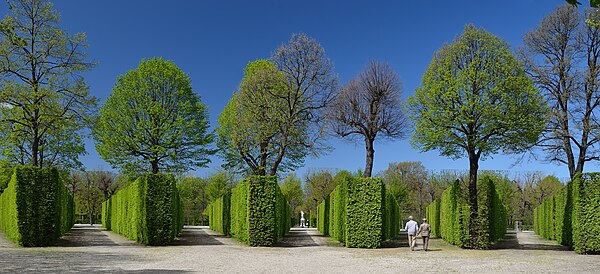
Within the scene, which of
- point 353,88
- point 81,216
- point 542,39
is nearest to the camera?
point 542,39

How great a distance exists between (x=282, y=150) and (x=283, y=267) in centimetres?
1712

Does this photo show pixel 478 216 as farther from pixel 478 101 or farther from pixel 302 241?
pixel 302 241

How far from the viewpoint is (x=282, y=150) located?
3191cm

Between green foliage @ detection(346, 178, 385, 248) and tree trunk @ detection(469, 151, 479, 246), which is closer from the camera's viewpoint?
green foliage @ detection(346, 178, 385, 248)

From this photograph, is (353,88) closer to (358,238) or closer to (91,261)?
(358,238)

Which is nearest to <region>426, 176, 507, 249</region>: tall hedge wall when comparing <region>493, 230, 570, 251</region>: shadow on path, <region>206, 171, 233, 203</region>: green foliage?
<region>493, 230, 570, 251</region>: shadow on path

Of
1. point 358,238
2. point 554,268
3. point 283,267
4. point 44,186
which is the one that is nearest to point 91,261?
point 283,267

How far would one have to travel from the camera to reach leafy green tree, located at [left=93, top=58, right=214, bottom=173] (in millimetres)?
36281

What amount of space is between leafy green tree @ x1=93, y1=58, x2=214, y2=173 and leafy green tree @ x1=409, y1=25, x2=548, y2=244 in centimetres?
1819

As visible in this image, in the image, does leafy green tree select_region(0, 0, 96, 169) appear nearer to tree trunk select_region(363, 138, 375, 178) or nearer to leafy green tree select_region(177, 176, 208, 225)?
tree trunk select_region(363, 138, 375, 178)

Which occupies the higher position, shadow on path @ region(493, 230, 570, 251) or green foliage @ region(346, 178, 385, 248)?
green foliage @ region(346, 178, 385, 248)

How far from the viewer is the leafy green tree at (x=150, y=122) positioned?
119ft

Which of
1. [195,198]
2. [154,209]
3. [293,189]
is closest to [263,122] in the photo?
[154,209]


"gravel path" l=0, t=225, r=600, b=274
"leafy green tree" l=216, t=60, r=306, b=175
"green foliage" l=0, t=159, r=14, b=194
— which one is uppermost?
"leafy green tree" l=216, t=60, r=306, b=175
